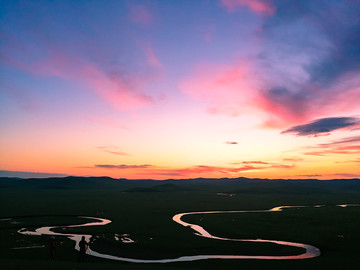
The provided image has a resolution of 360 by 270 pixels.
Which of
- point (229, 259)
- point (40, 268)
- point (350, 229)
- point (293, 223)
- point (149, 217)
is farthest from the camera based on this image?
point (149, 217)

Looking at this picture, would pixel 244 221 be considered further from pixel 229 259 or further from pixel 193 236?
pixel 229 259

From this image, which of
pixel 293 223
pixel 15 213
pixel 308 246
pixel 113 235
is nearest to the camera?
pixel 308 246

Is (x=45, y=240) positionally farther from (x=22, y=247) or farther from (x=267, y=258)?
(x=267, y=258)

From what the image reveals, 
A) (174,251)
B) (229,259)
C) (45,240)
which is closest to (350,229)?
(229,259)

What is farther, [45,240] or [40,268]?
[45,240]

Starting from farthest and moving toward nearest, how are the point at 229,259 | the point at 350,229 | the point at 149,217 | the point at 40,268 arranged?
A: the point at 149,217 < the point at 350,229 < the point at 229,259 < the point at 40,268

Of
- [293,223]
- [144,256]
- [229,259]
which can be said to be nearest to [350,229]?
[293,223]

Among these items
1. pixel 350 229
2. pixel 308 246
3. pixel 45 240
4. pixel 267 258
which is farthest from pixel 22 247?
pixel 350 229

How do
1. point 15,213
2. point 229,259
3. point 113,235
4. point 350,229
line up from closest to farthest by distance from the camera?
point 229,259, point 113,235, point 350,229, point 15,213

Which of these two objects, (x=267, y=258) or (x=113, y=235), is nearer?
(x=267, y=258)
